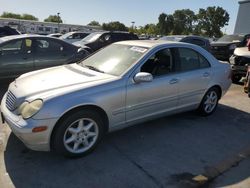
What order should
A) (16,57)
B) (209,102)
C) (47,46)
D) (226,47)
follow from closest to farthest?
(209,102) < (16,57) < (47,46) < (226,47)

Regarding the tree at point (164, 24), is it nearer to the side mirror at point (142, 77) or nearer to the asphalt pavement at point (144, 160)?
the asphalt pavement at point (144, 160)

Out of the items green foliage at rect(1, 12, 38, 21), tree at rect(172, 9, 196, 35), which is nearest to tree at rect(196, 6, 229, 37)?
tree at rect(172, 9, 196, 35)

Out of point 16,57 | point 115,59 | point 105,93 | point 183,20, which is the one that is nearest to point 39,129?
point 105,93

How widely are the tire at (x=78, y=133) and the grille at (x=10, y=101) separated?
0.70 meters

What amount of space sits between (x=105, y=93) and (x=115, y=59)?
97 centimetres

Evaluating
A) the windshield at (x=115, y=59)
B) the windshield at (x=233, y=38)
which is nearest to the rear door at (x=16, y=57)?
the windshield at (x=115, y=59)

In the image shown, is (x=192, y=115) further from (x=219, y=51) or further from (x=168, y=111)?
(x=219, y=51)

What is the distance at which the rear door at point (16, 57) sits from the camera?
7180mm

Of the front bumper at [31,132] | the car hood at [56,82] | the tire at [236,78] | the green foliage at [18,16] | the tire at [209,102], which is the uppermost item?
the car hood at [56,82]

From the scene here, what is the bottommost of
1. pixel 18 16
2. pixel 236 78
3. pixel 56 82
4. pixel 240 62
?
pixel 18 16

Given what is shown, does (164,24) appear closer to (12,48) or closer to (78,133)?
(12,48)

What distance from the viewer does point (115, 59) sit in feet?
15.6

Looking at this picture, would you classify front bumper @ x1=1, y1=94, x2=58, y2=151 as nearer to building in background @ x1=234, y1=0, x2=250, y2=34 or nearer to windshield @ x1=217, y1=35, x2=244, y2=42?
windshield @ x1=217, y1=35, x2=244, y2=42

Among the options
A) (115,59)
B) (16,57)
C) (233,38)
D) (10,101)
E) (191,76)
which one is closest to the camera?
(10,101)
